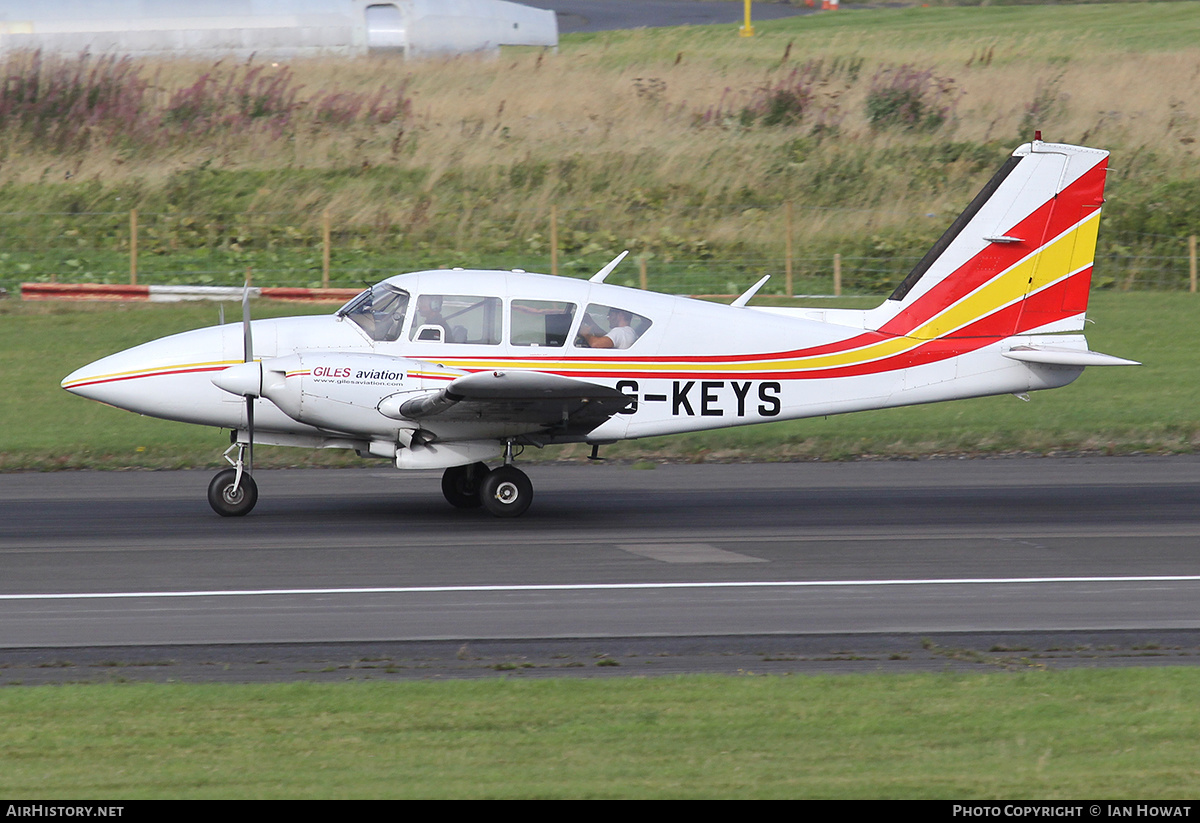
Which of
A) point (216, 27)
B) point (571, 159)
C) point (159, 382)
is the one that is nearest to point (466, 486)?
point (159, 382)

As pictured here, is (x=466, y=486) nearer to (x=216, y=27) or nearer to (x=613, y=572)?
(x=613, y=572)

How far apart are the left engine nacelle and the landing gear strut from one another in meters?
0.84

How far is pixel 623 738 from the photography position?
6.88 m

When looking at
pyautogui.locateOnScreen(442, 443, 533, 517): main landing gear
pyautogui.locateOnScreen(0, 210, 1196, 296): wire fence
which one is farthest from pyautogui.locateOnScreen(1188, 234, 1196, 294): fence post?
pyautogui.locateOnScreen(442, 443, 533, 517): main landing gear

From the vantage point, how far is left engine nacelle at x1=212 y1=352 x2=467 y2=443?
12.8 metres

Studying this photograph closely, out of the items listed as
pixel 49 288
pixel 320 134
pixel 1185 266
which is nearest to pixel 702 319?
pixel 49 288

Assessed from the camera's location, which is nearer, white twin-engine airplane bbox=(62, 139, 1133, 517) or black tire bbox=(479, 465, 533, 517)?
white twin-engine airplane bbox=(62, 139, 1133, 517)

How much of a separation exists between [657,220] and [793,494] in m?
16.5

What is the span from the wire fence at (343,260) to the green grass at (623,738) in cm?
1911

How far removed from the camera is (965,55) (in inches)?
1638

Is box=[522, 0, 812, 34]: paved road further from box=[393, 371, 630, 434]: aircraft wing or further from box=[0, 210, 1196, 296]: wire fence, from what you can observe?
box=[393, 371, 630, 434]: aircraft wing

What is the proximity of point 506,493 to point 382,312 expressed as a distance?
7.16ft

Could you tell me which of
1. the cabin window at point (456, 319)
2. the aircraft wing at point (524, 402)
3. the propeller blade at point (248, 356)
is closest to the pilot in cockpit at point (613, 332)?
the aircraft wing at point (524, 402)
